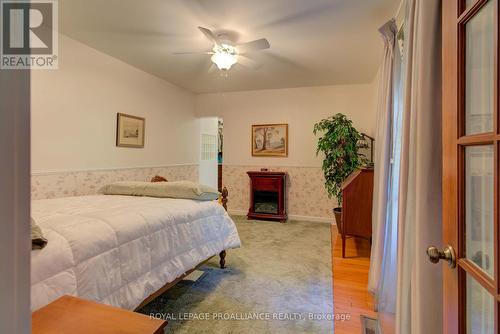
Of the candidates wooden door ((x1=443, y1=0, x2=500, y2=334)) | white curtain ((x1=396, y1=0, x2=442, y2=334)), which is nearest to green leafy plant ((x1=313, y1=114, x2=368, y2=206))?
white curtain ((x1=396, y1=0, x2=442, y2=334))

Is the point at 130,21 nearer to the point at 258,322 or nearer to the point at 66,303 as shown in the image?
the point at 66,303

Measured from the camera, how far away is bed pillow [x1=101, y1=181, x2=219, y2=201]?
97.9 inches

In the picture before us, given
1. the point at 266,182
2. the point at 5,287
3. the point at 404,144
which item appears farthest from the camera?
the point at 266,182

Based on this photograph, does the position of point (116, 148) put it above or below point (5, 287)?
above

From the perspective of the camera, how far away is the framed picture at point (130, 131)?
3.73 metres

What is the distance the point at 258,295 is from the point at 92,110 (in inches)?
115

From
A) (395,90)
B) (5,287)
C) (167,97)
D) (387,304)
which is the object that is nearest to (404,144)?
(395,90)

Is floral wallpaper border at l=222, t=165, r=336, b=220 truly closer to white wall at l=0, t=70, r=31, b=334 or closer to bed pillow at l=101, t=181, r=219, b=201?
bed pillow at l=101, t=181, r=219, b=201

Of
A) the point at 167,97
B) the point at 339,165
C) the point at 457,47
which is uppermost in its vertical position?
the point at 167,97

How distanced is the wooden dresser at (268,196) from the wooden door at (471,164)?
157 inches

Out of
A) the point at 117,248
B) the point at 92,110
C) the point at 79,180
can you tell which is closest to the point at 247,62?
the point at 92,110

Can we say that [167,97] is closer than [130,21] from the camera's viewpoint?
No

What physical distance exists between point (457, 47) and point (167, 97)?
454cm

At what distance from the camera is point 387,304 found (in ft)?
6.54
